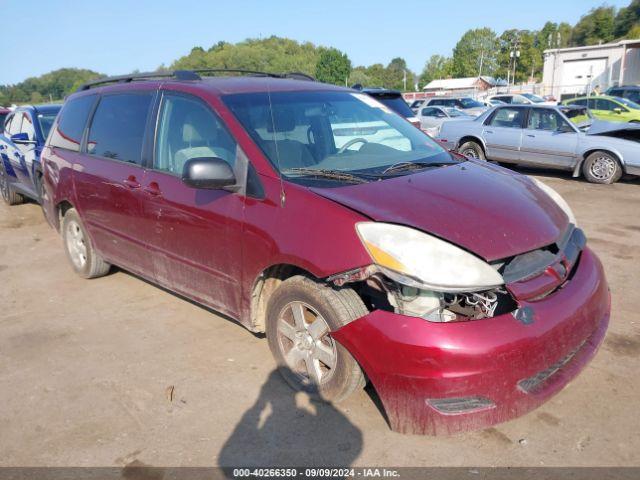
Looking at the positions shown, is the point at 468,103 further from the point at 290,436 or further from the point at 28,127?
the point at 290,436

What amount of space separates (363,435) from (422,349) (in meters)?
0.69

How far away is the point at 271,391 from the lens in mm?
3219

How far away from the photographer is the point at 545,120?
10.6m

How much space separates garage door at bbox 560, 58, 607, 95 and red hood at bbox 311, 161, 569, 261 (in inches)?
1907

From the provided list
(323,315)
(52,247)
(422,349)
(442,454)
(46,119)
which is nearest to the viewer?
(422,349)

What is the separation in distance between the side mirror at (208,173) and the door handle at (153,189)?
743 mm

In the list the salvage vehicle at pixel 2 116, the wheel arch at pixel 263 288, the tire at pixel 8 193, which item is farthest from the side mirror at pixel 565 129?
the salvage vehicle at pixel 2 116

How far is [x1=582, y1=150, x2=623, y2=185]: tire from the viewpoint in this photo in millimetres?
9820

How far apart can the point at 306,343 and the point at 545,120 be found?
371 inches

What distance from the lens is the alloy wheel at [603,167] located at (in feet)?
32.3

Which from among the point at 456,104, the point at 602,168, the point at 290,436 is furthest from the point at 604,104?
the point at 290,436

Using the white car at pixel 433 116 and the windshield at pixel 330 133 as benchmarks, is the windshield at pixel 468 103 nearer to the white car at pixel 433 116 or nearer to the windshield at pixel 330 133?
the white car at pixel 433 116

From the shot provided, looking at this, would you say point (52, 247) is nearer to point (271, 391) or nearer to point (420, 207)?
point (271, 391)

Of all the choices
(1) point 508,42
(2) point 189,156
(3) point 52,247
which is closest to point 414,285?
(2) point 189,156
